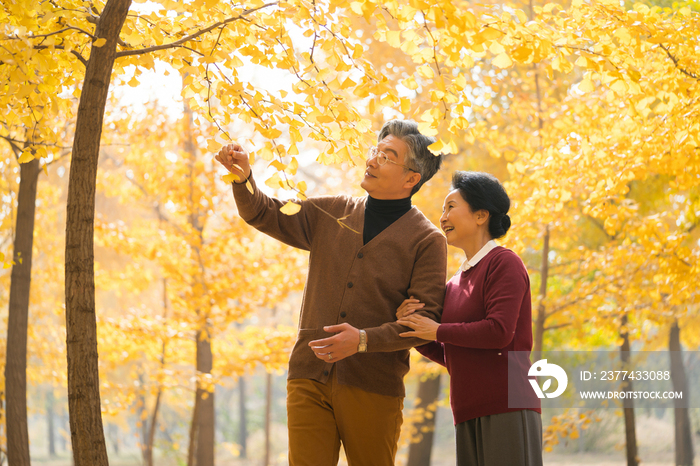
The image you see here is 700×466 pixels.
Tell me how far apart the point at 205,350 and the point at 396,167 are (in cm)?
440

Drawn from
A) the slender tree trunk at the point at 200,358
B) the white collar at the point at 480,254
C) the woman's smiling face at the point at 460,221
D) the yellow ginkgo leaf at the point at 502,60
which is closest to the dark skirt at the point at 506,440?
the white collar at the point at 480,254

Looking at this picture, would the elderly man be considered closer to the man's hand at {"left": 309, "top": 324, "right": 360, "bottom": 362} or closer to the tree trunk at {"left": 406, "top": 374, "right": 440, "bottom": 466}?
the man's hand at {"left": 309, "top": 324, "right": 360, "bottom": 362}

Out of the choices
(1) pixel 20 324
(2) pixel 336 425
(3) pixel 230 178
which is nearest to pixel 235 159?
(3) pixel 230 178

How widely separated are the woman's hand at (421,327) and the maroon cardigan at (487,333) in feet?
0.10

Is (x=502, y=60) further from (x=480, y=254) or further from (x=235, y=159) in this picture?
(x=235, y=159)

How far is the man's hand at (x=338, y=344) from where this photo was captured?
1871 mm

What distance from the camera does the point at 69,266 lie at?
6.08 feet

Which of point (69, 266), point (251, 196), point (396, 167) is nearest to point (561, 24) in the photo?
point (396, 167)

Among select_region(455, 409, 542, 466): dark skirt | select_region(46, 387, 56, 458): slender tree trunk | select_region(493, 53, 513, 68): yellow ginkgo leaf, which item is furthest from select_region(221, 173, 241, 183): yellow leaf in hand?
select_region(46, 387, 56, 458): slender tree trunk

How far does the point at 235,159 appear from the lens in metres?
1.99

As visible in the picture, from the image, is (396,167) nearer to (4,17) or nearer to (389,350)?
(389,350)

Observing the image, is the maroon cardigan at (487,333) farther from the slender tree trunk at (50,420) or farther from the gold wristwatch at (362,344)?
the slender tree trunk at (50,420)

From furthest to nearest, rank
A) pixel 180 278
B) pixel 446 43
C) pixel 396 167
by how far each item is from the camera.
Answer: pixel 180 278
pixel 396 167
pixel 446 43

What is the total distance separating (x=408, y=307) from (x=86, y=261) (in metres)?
1.18
